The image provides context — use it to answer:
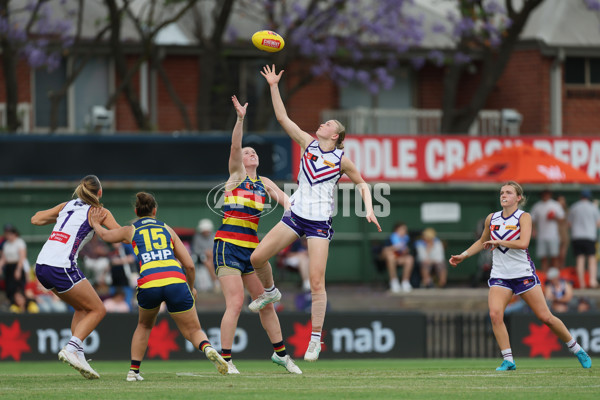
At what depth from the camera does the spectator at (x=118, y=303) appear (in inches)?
818

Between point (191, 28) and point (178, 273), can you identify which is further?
point (191, 28)

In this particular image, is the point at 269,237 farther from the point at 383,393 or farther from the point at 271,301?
the point at 383,393

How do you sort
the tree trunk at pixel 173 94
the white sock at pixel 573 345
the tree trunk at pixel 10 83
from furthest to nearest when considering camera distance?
the tree trunk at pixel 173 94, the tree trunk at pixel 10 83, the white sock at pixel 573 345

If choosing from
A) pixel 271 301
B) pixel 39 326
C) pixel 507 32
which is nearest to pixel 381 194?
pixel 507 32

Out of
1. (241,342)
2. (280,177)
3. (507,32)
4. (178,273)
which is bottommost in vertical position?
(241,342)

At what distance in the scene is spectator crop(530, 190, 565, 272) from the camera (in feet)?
82.7

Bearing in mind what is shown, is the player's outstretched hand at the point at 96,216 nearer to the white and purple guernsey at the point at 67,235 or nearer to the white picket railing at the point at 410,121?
the white and purple guernsey at the point at 67,235

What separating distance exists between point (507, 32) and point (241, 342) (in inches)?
494

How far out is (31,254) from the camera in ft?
83.9

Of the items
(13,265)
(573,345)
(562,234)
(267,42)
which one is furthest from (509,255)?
(562,234)

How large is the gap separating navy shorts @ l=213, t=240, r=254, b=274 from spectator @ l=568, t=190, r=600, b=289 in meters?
14.0

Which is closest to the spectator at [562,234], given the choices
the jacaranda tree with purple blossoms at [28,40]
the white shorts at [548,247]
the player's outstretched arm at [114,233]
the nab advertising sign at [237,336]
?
the white shorts at [548,247]

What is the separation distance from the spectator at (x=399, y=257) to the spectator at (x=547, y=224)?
3057mm

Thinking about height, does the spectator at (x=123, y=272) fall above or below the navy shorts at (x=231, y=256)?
below
